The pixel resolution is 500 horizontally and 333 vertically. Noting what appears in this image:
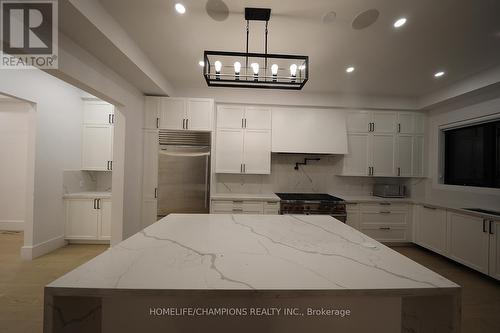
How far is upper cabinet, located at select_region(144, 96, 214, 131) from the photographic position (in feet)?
11.0

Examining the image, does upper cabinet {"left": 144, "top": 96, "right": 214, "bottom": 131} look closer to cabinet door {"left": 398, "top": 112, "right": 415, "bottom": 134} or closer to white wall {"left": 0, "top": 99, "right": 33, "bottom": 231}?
white wall {"left": 0, "top": 99, "right": 33, "bottom": 231}

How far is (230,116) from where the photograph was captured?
3594 mm

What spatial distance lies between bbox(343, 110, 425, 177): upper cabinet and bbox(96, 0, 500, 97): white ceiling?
0.92 meters

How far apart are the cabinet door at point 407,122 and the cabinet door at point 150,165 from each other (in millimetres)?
4360

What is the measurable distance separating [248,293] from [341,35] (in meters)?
2.36

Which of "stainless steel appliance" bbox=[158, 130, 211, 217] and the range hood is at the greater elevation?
the range hood

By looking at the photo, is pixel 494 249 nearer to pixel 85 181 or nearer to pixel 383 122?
pixel 383 122

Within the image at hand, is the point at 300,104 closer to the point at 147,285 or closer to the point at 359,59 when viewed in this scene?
the point at 359,59

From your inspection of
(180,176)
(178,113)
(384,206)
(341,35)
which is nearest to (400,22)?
(341,35)

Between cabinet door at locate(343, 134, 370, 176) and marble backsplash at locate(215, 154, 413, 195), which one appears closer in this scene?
cabinet door at locate(343, 134, 370, 176)

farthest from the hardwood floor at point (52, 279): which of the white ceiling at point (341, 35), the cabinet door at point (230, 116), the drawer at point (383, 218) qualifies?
the cabinet door at point (230, 116)

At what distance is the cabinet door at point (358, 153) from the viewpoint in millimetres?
3770

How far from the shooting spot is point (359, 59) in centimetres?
248

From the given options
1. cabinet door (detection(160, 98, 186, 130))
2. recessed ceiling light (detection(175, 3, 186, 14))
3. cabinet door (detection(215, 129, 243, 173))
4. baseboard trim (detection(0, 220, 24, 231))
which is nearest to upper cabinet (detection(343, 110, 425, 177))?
cabinet door (detection(215, 129, 243, 173))
